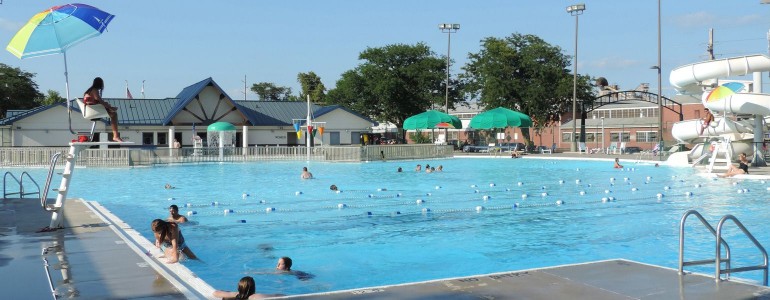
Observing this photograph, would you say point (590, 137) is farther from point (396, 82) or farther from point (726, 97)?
point (726, 97)

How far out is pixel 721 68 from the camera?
31.1 meters

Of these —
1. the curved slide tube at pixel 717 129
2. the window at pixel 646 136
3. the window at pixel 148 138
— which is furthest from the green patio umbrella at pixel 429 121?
the window at pixel 646 136

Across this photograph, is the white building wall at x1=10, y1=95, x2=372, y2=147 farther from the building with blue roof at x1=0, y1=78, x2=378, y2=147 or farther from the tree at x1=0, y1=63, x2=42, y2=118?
the tree at x1=0, y1=63, x2=42, y2=118

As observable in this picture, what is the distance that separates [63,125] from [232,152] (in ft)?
56.1

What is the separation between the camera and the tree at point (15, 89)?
→ 245 ft

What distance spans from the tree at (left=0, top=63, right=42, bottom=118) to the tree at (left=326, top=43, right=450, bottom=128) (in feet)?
A: 122

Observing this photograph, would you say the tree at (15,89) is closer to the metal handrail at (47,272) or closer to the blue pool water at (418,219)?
the blue pool water at (418,219)

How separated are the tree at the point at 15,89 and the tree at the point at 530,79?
52.0 meters

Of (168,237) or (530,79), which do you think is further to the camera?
(530,79)

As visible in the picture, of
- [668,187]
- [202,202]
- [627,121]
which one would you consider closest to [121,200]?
[202,202]

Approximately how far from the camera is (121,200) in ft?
67.9

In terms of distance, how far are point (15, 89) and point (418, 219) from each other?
7329cm

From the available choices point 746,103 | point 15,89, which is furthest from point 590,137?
point 15,89

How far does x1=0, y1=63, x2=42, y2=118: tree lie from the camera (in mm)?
74562
